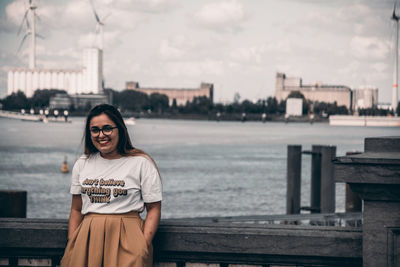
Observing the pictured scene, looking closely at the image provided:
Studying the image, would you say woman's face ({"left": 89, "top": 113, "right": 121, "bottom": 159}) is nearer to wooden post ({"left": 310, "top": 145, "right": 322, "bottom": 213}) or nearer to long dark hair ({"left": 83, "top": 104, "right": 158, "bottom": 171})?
long dark hair ({"left": 83, "top": 104, "right": 158, "bottom": 171})

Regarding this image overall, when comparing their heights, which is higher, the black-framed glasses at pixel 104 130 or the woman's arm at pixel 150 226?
the black-framed glasses at pixel 104 130

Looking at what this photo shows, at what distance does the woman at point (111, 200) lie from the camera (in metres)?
4.35

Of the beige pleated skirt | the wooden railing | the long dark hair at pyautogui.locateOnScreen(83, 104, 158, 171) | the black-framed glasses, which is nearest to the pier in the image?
the wooden railing

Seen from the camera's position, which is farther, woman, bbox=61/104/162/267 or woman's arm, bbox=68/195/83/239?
woman's arm, bbox=68/195/83/239

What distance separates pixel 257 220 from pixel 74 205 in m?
9.92

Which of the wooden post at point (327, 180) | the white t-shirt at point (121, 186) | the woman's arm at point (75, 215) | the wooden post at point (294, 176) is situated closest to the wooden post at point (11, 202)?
the woman's arm at point (75, 215)

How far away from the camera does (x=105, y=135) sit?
459 cm

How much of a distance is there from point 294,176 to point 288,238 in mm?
13727

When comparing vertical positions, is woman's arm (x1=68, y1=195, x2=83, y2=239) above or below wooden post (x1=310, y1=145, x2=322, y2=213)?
above

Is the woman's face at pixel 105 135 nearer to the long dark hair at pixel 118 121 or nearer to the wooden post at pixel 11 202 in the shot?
the long dark hair at pixel 118 121

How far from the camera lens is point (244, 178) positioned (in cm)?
5322

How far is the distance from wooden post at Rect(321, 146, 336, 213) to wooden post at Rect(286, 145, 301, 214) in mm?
840

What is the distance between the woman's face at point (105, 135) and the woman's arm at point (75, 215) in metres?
0.35

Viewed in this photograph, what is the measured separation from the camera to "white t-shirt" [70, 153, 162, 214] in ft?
14.6
